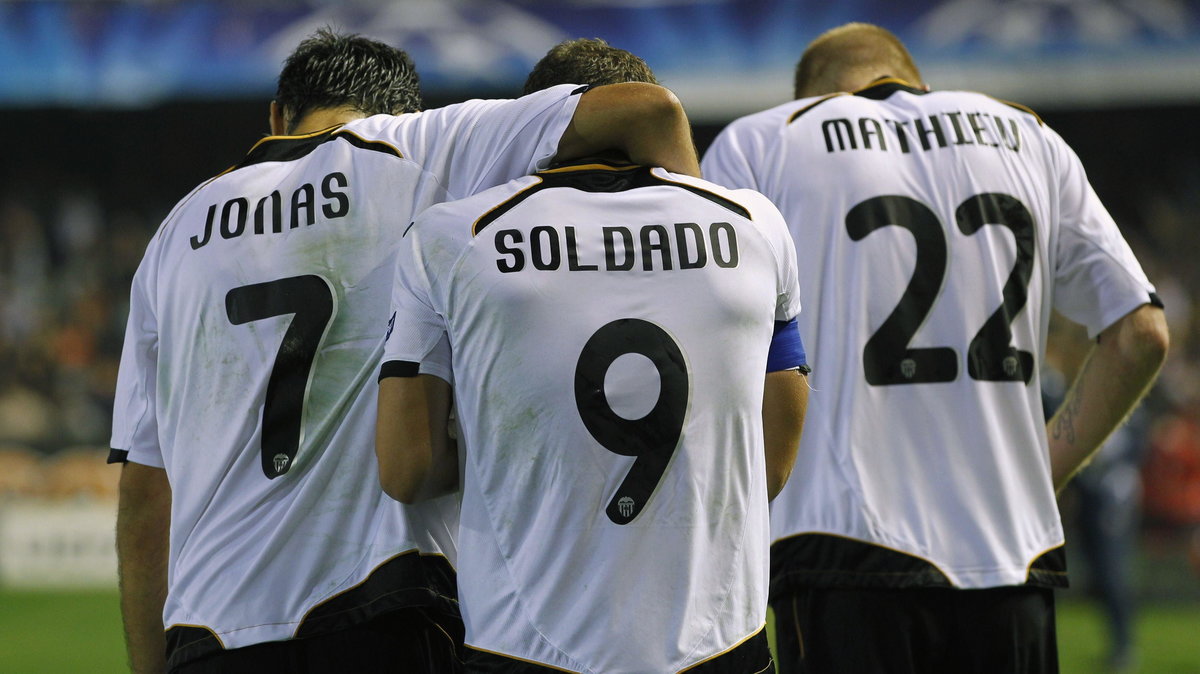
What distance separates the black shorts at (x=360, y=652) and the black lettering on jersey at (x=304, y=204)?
2.72ft

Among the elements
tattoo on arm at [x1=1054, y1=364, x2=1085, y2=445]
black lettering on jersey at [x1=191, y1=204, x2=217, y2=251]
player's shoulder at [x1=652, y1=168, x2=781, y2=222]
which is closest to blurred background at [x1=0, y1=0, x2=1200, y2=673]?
tattoo on arm at [x1=1054, y1=364, x2=1085, y2=445]

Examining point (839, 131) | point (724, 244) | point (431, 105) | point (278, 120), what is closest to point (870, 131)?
point (839, 131)

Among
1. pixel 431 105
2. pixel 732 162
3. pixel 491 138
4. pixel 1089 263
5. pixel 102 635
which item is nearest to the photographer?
pixel 491 138

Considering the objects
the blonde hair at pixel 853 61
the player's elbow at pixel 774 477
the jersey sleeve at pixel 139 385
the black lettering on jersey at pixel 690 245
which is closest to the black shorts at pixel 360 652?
the jersey sleeve at pixel 139 385

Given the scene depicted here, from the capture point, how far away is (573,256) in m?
2.32

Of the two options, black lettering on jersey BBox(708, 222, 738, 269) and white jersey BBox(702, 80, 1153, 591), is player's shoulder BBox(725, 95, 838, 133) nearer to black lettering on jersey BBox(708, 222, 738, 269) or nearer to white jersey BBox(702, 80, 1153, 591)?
white jersey BBox(702, 80, 1153, 591)

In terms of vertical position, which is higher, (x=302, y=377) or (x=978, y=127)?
(x=978, y=127)

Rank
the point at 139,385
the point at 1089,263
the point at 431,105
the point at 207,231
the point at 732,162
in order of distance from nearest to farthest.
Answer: the point at 207,231 < the point at 139,385 < the point at 1089,263 < the point at 732,162 < the point at 431,105

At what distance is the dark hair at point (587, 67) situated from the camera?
2.73m

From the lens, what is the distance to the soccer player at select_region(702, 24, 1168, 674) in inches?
123

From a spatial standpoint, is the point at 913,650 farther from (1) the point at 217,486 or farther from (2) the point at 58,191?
(2) the point at 58,191

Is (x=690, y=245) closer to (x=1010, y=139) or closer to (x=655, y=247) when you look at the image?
(x=655, y=247)

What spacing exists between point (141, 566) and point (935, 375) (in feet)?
6.33

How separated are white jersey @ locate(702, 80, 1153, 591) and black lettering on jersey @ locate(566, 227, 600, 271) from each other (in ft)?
3.50
